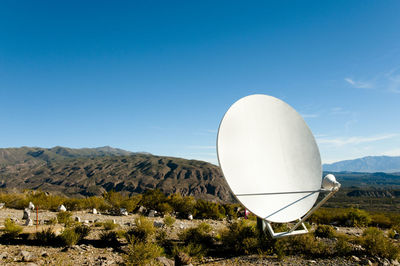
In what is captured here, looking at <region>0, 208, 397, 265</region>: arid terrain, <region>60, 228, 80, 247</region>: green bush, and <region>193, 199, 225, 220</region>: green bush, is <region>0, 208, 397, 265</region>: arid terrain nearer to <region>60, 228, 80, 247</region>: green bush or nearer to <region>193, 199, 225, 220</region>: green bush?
<region>60, 228, 80, 247</region>: green bush

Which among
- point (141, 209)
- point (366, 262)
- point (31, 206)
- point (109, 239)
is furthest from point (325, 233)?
point (31, 206)

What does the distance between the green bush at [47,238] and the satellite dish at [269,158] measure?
7.69 meters

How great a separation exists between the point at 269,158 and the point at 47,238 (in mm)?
9739

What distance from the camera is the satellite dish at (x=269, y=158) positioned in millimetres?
8156

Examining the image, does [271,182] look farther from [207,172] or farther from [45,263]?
[207,172]

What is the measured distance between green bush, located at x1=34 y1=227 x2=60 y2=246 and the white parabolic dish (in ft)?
25.2

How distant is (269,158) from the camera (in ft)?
31.1

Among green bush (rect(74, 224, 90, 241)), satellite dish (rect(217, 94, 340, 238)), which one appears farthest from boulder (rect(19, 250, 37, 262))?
satellite dish (rect(217, 94, 340, 238))

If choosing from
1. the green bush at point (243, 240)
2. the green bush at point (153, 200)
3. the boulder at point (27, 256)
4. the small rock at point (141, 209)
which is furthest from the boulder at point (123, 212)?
the green bush at point (243, 240)

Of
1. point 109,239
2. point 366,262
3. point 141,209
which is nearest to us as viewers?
point 366,262

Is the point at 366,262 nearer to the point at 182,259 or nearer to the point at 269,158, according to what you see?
the point at 269,158

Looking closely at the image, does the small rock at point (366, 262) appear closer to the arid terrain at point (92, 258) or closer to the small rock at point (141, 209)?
the arid terrain at point (92, 258)

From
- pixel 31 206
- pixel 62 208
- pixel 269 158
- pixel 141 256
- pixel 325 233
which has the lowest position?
pixel 62 208

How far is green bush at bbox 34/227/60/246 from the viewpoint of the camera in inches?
366
